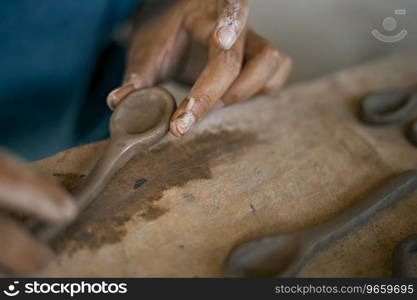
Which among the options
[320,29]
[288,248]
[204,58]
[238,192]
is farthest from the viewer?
[320,29]

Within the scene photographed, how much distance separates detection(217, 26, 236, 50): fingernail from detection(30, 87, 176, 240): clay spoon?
0.13 metres

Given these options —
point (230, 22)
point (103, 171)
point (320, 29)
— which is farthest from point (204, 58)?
point (320, 29)

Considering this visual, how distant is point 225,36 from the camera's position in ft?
2.63

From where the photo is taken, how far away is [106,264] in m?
0.62

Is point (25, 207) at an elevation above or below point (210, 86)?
below

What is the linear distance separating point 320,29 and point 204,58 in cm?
92

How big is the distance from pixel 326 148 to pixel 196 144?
248mm

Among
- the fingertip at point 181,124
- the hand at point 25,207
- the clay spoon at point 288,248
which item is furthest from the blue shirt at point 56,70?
the clay spoon at point 288,248

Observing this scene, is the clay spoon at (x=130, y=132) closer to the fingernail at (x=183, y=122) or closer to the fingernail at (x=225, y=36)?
the fingernail at (x=183, y=122)

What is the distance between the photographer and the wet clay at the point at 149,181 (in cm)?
66

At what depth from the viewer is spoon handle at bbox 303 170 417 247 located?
67 centimetres

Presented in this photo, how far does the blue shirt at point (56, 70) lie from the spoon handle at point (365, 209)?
702 mm

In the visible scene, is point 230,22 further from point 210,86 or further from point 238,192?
point 238,192

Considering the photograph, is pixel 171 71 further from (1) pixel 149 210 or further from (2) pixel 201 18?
(1) pixel 149 210
